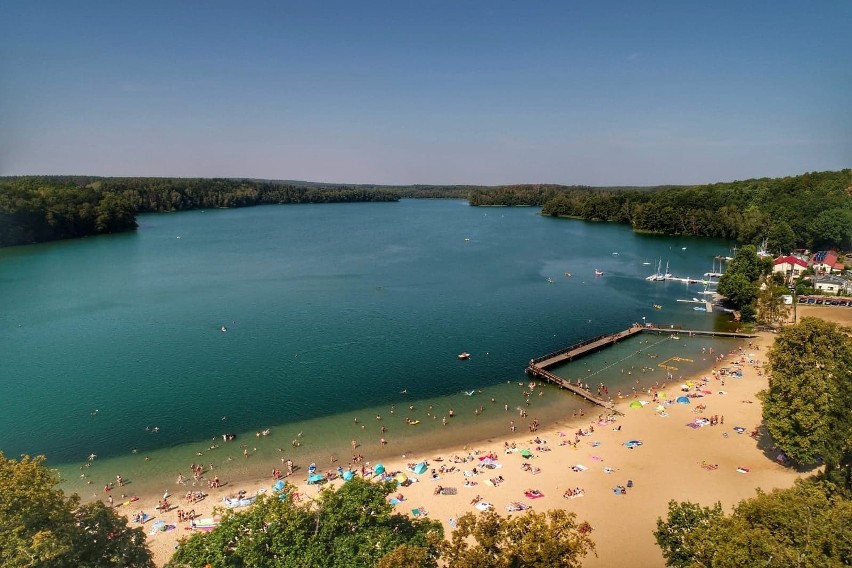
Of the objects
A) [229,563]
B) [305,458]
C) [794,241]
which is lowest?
[305,458]

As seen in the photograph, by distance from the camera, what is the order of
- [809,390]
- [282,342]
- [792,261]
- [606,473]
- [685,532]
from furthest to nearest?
[792,261], [282,342], [606,473], [809,390], [685,532]

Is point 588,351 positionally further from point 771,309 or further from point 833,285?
point 833,285

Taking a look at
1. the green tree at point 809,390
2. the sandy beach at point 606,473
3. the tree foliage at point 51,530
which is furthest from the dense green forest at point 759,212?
the tree foliage at point 51,530

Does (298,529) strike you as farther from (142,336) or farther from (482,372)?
(142,336)

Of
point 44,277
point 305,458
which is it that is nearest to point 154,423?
point 305,458

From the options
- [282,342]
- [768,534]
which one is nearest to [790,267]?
[768,534]

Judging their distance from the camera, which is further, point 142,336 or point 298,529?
point 142,336
